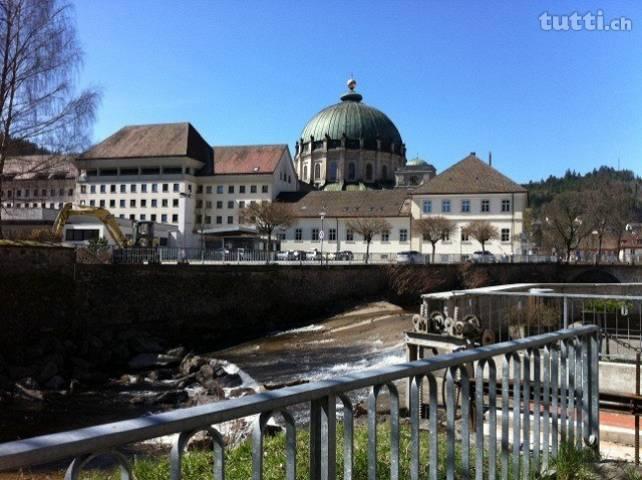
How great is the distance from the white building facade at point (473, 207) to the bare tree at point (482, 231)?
1.31 m

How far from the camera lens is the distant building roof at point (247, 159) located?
67325mm

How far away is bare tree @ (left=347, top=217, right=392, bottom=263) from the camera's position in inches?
2163

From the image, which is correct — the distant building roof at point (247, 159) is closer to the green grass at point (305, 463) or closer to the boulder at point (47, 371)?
the boulder at point (47, 371)

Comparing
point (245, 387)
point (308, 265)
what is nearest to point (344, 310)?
point (308, 265)

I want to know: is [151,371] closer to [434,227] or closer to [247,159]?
[434,227]

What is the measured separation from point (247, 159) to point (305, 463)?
65.5 metres

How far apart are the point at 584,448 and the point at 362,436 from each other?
7.89 feet

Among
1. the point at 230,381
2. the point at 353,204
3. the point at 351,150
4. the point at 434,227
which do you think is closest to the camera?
the point at 230,381

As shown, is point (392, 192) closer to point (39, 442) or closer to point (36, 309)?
point (36, 309)

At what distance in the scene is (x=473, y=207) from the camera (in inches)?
2330

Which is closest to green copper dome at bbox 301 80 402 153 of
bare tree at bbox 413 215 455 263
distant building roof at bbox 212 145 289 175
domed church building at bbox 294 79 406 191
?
domed church building at bbox 294 79 406 191

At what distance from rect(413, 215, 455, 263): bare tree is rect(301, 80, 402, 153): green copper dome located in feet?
121

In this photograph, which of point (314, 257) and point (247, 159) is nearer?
point (314, 257)

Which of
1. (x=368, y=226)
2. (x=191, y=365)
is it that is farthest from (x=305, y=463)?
(x=368, y=226)
